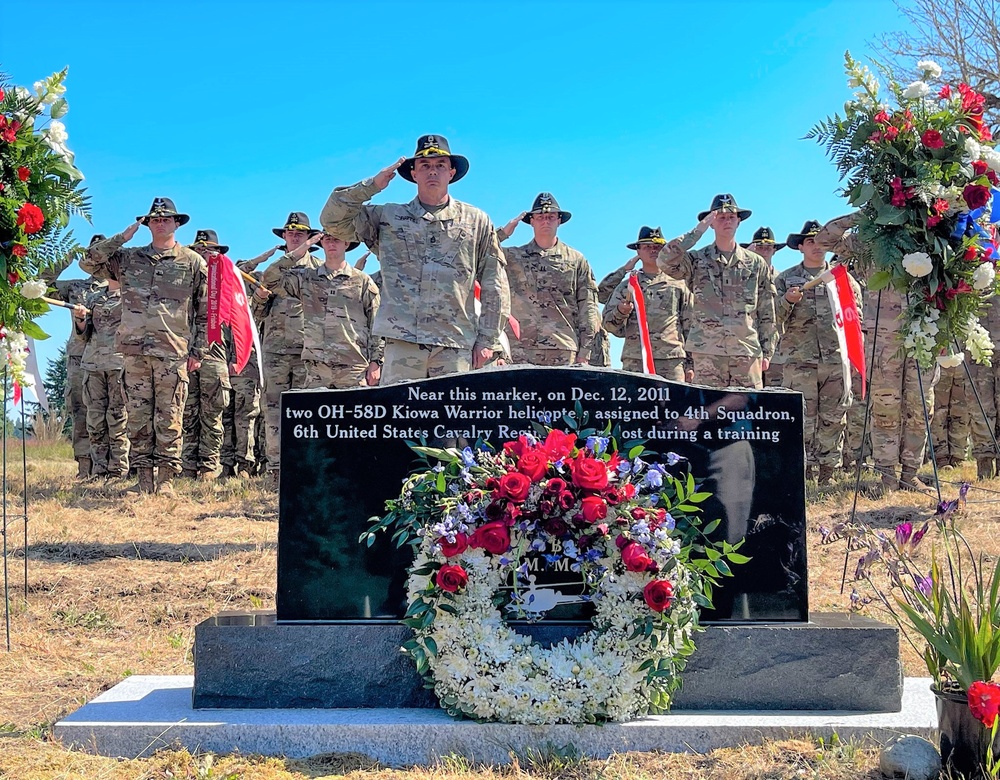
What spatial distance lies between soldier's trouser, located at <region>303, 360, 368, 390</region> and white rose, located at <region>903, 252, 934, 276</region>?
6214 millimetres

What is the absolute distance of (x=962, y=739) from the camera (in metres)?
3.29

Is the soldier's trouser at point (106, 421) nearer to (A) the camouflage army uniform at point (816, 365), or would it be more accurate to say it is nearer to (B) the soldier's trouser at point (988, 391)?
(A) the camouflage army uniform at point (816, 365)

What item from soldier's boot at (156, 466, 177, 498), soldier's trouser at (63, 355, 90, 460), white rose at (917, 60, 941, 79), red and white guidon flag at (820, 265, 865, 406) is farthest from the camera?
soldier's trouser at (63, 355, 90, 460)

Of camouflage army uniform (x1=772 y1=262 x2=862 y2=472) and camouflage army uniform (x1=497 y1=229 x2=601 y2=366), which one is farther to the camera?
camouflage army uniform (x1=772 y1=262 x2=862 y2=472)

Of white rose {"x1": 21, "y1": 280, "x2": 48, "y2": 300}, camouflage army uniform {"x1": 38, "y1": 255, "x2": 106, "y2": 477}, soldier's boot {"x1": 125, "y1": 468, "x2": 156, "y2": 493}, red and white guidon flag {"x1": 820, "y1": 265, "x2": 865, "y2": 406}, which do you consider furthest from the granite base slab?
camouflage army uniform {"x1": 38, "y1": 255, "x2": 106, "y2": 477}

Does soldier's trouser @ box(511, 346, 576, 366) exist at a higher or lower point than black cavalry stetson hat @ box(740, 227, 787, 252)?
lower

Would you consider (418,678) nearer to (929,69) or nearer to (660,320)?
(929,69)

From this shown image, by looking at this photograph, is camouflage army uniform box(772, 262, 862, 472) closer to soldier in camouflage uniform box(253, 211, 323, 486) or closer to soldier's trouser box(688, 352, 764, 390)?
soldier's trouser box(688, 352, 764, 390)

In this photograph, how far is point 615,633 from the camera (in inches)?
150

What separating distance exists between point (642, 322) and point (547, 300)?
996 millimetres

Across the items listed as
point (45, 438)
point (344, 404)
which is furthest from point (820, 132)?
point (45, 438)

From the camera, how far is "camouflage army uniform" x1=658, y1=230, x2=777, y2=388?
9555 mm

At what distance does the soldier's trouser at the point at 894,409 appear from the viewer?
32.7 feet

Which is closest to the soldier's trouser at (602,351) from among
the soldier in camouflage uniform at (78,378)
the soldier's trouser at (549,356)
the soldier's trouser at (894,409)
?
the soldier's trouser at (549,356)
